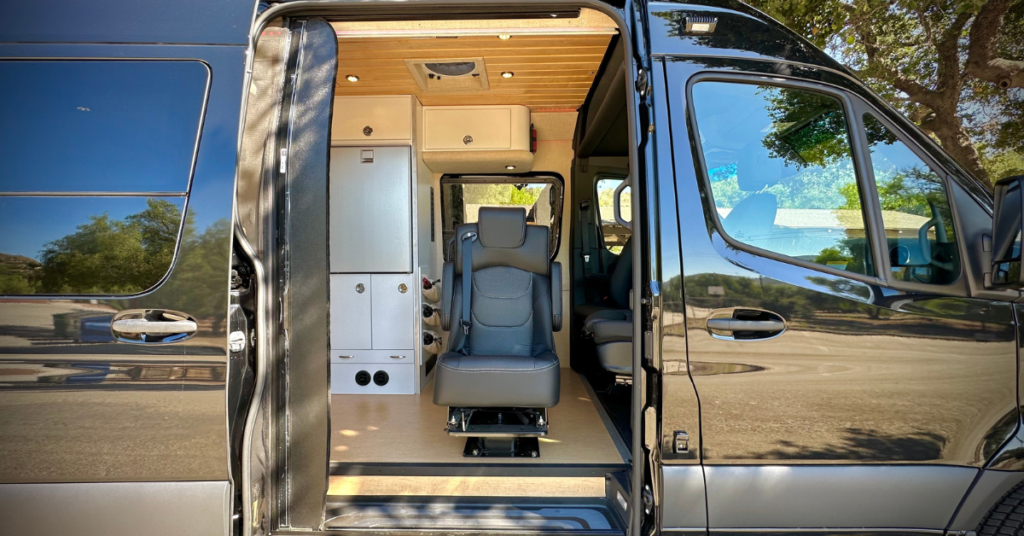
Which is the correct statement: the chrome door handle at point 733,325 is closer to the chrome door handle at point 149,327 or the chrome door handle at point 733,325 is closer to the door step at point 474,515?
the door step at point 474,515

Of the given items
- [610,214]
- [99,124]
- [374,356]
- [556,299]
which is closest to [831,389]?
[556,299]

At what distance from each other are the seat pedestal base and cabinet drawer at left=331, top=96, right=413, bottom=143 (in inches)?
93.2

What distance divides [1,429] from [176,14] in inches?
52.2

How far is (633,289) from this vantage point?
1.80 metres

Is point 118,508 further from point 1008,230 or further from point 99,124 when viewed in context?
point 1008,230

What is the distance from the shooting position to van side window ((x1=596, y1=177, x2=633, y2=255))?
14.7 ft

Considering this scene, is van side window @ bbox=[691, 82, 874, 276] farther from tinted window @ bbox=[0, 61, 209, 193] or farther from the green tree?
the green tree

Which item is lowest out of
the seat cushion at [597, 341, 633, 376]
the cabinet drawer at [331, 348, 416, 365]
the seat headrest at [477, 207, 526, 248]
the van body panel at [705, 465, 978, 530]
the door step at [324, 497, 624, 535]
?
the door step at [324, 497, 624, 535]

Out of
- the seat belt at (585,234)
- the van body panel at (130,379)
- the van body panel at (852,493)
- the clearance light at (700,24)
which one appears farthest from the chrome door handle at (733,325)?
the seat belt at (585,234)

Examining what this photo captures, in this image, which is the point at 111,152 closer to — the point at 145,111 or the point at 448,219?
the point at 145,111

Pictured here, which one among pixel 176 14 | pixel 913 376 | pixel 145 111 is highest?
pixel 176 14

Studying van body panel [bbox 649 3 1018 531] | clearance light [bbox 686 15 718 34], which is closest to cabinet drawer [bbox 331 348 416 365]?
van body panel [bbox 649 3 1018 531]

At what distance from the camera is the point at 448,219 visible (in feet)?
16.3

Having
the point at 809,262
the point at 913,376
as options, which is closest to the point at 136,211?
the point at 809,262
